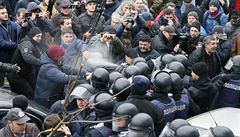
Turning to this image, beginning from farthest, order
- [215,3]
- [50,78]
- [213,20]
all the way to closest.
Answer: [213,20] < [215,3] < [50,78]

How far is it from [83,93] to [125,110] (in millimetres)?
1235

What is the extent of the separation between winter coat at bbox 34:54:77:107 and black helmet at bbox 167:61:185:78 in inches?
71.5

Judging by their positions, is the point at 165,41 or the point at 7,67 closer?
the point at 7,67

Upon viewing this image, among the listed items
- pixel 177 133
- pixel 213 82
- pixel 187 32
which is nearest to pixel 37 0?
pixel 187 32

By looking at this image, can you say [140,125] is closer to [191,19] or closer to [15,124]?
[15,124]

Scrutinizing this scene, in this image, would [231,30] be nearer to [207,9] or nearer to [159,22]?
[159,22]

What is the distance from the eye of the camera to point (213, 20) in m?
15.3

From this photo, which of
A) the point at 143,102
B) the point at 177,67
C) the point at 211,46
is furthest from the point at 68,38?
the point at 143,102

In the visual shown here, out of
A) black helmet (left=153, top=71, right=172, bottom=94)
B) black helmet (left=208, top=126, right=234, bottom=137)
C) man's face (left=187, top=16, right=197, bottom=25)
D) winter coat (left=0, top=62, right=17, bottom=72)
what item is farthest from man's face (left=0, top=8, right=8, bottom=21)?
black helmet (left=208, top=126, right=234, bottom=137)

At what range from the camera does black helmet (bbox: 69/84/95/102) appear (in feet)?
30.8

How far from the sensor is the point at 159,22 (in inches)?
565

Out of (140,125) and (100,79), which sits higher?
(140,125)

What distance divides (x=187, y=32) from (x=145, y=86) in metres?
4.91

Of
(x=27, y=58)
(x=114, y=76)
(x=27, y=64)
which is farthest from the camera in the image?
(x=27, y=64)
